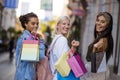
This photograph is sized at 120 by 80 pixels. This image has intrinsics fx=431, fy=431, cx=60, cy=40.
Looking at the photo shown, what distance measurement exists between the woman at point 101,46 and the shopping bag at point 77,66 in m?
0.19

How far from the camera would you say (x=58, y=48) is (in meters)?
6.16

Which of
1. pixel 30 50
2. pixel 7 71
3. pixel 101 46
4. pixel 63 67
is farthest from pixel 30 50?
pixel 7 71

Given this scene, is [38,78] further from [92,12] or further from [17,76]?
[92,12]

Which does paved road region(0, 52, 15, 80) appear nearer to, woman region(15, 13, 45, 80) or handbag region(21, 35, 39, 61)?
woman region(15, 13, 45, 80)

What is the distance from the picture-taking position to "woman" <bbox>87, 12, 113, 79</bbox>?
531 cm

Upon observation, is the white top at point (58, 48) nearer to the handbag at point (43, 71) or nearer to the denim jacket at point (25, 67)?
the handbag at point (43, 71)

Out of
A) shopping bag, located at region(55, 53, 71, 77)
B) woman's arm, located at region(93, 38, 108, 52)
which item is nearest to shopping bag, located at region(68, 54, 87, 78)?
shopping bag, located at region(55, 53, 71, 77)

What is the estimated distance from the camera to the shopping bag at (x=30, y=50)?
19.0 ft

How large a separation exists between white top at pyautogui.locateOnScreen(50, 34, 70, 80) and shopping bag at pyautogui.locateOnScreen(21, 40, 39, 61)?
1.30ft

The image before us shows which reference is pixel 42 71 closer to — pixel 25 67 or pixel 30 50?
pixel 25 67

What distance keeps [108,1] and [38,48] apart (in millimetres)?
13974

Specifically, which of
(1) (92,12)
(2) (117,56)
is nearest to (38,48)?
(2) (117,56)

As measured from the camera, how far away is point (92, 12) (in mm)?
29203

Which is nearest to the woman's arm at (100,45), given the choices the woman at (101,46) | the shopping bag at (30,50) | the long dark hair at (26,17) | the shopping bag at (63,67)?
the woman at (101,46)
